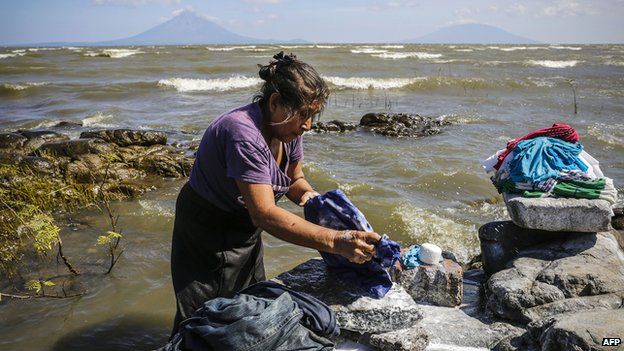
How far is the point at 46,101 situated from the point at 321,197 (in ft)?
56.3

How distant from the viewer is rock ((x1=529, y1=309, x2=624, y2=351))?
2.22 metres

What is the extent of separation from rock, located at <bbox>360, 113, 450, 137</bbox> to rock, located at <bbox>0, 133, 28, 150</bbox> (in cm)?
775

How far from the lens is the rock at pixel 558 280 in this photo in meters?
3.07

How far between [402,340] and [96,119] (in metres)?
13.0

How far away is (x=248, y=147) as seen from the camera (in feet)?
7.18

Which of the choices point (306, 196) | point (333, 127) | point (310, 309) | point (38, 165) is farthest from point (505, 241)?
point (333, 127)

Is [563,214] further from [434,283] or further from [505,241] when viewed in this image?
[434,283]

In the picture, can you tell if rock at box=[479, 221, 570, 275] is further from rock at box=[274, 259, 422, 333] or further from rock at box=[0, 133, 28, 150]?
rock at box=[0, 133, 28, 150]

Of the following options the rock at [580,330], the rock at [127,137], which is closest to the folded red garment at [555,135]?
the rock at [580,330]

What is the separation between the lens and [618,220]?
4.71m

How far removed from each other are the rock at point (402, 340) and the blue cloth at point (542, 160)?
63.7 inches

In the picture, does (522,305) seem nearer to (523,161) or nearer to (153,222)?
(523,161)

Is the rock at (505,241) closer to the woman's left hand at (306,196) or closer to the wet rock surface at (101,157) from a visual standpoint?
the woman's left hand at (306,196)

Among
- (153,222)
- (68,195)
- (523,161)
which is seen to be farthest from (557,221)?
(68,195)
